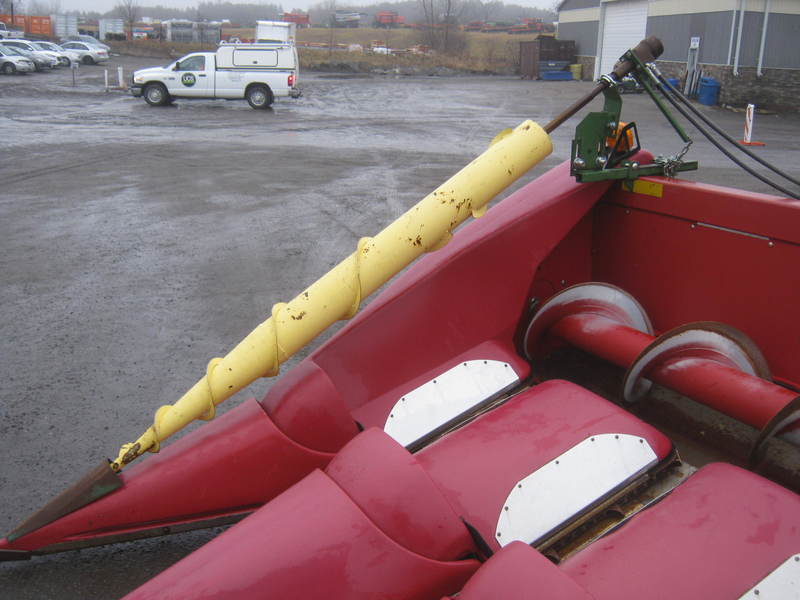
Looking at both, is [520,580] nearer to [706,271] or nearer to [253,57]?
[706,271]

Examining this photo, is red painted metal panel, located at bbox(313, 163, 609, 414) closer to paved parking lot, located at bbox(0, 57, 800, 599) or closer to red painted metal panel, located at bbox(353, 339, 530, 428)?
red painted metal panel, located at bbox(353, 339, 530, 428)

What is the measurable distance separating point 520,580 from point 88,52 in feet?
161

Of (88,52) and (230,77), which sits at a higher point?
(88,52)

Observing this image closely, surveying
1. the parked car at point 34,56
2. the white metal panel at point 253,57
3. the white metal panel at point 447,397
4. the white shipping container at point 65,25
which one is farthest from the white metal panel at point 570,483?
the white shipping container at point 65,25

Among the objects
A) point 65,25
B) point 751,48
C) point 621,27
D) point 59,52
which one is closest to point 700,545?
point 751,48

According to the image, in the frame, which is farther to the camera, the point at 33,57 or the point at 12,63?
the point at 33,57

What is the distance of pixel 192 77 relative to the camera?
920 inches

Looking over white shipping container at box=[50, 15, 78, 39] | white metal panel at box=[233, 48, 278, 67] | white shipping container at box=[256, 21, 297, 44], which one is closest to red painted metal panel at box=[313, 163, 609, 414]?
white metal panel at box=[233, 48, 278, 67]

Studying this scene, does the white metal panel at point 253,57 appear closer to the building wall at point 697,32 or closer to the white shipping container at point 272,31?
the white shipping container at point 272,31

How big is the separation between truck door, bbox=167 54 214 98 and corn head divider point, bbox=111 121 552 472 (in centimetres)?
2246

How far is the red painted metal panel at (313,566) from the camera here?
71.1 inches

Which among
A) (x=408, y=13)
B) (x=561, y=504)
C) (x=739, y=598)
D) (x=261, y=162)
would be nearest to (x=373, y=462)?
(x=561, y=504)

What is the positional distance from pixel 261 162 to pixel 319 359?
1030 centimetres

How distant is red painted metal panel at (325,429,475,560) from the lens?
6.17 ft
